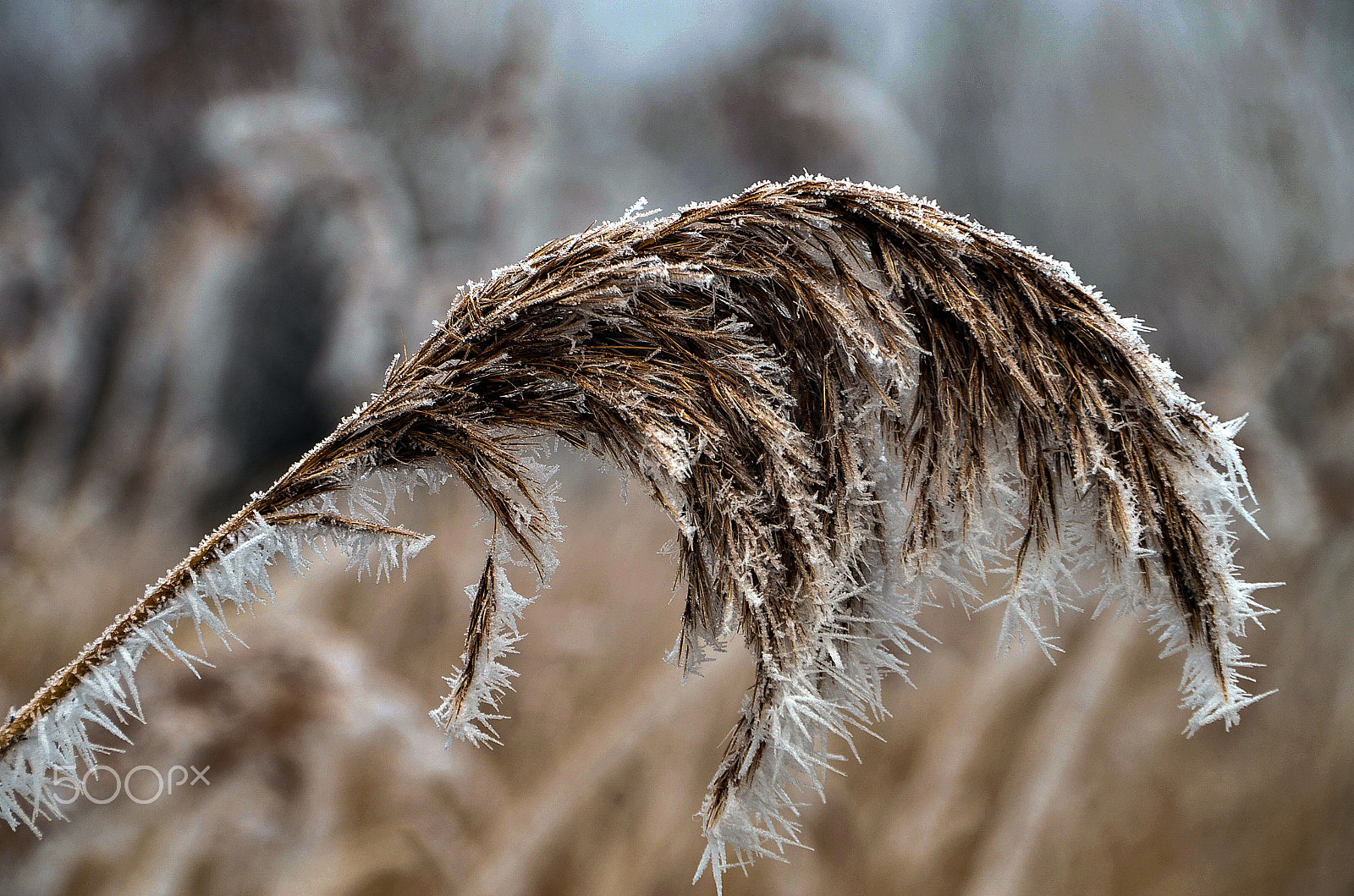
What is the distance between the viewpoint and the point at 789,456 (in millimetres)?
456

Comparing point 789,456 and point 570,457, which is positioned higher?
point 570,457

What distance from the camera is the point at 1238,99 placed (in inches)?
68.6

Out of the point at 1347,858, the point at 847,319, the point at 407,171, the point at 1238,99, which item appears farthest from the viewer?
the point at 1238,99

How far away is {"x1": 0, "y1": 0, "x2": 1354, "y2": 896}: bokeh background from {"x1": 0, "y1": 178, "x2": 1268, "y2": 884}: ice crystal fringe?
106cm

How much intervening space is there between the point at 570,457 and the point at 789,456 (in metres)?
1.14

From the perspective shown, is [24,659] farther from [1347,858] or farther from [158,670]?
[1347,858]

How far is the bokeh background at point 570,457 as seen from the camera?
1326 millimetres

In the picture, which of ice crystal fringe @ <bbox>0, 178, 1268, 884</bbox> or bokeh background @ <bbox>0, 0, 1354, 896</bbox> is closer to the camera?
ice crystal fringe @ <bbox>0, 178, 1268, 884</bbox>

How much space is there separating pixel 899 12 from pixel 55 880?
232cm

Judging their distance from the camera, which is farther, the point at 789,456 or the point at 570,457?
the point at 570,457

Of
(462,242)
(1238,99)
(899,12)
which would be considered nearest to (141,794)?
(462,242)

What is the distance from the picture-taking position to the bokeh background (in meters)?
1.33

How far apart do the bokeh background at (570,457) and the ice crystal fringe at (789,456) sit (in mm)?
1061

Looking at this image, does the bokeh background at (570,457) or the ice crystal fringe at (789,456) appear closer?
the ice crystal fringe at (789,456)
